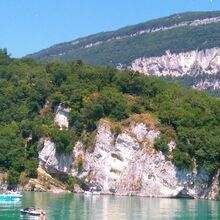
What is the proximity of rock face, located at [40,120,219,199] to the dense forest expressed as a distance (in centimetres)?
185

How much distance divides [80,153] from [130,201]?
20.6 m

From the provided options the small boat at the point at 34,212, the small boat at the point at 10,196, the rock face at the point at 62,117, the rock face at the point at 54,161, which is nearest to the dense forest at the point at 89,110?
the rock face at the point at 62,117

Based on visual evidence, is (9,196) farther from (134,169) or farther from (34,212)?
(134,169)

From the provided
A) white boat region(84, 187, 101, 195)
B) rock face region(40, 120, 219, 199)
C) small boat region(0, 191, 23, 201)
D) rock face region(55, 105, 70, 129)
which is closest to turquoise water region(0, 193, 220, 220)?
small boat region(0, 191, 23, 201)

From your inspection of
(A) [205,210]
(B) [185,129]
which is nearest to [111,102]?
(B) [185,129]

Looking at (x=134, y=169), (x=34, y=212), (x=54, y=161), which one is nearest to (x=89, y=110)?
(x=54, y=161)

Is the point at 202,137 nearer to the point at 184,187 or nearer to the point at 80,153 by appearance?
the point at 184,187

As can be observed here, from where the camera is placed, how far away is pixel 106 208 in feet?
259

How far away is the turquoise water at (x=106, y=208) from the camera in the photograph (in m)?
70.9

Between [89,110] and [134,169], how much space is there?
12.9m

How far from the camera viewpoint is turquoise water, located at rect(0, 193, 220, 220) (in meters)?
70.9

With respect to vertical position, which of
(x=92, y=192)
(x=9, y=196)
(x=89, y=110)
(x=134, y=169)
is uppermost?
(x=89, y=110)

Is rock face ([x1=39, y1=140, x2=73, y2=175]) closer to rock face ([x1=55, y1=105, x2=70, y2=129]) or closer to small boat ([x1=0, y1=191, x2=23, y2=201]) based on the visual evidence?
rock face ([x1=55, y1=105, x2=70, y2=129])

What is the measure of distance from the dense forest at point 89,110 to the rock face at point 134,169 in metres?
1.85
